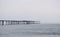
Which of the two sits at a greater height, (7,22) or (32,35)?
(7,22)

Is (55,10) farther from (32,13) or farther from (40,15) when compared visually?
(32,13)

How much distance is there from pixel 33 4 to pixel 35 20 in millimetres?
300

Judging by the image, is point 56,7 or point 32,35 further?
point 32,35

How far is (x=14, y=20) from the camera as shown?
1.30 metres

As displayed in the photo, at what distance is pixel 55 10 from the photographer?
1.27 m

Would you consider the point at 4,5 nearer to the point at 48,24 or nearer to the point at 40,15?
the point at 40,15

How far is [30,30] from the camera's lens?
1.35 m

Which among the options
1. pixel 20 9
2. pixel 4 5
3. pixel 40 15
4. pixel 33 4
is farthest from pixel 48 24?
pixel 4 5

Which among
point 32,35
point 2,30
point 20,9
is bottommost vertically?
point 32,35

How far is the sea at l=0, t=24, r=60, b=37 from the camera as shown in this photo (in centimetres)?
133

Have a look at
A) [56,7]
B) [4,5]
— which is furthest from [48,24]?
[4,5]

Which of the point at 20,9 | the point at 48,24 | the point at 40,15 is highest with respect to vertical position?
the point at 20,9

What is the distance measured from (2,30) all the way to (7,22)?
206mm

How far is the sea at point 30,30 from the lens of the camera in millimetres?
1327
